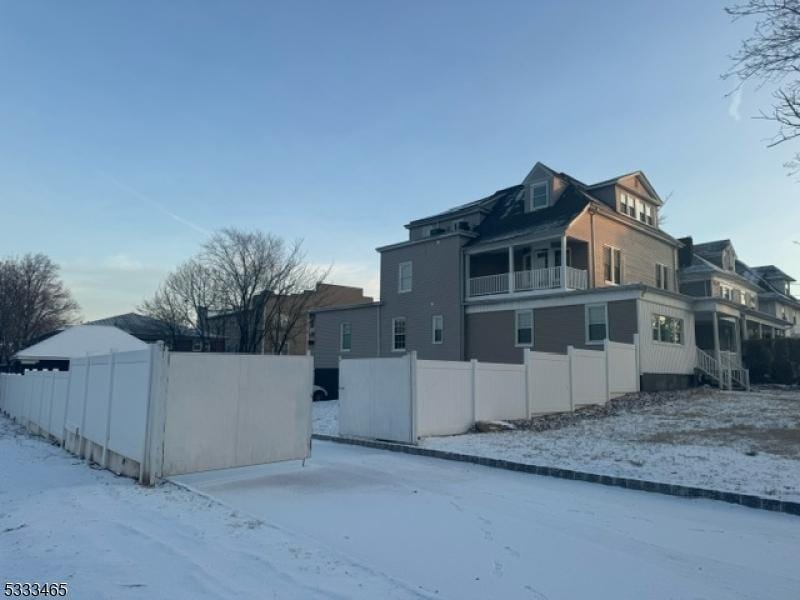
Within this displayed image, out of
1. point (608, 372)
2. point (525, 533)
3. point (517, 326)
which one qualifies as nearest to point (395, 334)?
point (517, 326)

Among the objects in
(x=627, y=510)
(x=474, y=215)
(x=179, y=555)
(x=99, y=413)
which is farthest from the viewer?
(x=474, y=215)

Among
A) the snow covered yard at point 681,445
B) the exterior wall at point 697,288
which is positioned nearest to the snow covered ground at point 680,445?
the snow covered yard at point 681,445

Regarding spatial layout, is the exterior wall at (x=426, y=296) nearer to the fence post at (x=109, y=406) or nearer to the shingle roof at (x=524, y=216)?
the shingle roof at (x=524, y=216)

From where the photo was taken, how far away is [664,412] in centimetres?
1644

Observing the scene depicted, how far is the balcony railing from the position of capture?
80.3 feet

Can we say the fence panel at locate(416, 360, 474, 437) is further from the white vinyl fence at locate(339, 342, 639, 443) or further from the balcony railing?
the balcony railing

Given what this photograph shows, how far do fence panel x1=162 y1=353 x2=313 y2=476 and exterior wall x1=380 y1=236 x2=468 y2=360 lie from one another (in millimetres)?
18063

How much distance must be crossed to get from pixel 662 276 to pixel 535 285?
9.13 metres

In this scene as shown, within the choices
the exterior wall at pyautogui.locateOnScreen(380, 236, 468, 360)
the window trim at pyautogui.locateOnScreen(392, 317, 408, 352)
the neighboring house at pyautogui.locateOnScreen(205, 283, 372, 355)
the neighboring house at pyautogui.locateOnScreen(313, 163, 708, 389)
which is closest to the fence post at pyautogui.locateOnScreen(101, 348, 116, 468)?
the neighboring house at pyautogui.locateOnScreen(313, 163, 708, 389)

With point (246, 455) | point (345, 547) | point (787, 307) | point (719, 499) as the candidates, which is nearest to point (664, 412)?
point (719, 499)

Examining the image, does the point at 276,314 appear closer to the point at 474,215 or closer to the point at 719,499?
the point at 474,215

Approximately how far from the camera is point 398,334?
3036cm

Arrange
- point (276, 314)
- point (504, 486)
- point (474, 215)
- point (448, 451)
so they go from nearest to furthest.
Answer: point (504, 486)
point (448, 451)
point (474, 215)
point (276, 314)

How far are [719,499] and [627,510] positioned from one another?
1.35 m
